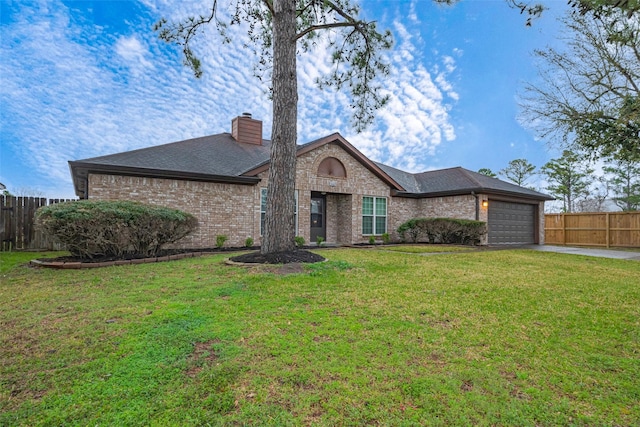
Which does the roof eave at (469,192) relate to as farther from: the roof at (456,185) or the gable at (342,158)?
the gable at (342,158)

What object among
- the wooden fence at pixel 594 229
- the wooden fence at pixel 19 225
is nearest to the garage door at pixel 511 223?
the wooden fence at pixel 594 229

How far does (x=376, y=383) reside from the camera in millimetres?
2314

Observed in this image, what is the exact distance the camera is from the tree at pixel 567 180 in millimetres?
25875

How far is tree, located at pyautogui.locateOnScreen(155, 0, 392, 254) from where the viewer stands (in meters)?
7.75

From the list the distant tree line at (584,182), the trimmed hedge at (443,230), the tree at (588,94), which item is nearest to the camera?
the tree at (588,94)

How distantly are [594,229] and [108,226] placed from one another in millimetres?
22845

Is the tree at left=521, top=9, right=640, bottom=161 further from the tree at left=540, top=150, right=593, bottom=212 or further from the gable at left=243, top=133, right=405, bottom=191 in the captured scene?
the tree at left=540, top=150, right=593, bottom=212

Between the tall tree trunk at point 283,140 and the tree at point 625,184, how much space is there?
2648cm

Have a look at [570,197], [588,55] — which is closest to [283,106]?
[588,55]

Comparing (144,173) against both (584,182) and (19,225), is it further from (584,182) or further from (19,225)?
(584,182)

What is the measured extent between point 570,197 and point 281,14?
29047 millimetres

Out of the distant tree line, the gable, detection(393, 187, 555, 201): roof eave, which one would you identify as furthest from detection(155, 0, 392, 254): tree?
the distant tree line

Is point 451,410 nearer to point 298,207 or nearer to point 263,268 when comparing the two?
point 263,268

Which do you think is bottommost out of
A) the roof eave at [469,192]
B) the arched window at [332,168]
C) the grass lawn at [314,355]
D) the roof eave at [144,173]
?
the grass lawn at [314,355]
